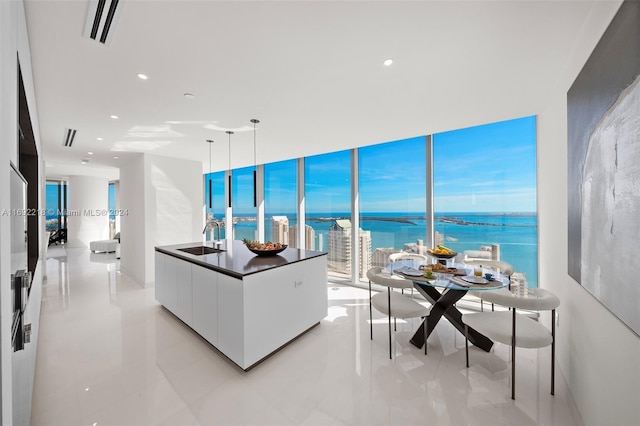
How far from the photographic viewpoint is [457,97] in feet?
8.37

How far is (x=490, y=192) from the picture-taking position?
3.58 metres

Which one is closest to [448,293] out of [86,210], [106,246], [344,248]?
[344,248]

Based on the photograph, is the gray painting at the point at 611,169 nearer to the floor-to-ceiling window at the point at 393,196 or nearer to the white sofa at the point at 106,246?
the floor-to-ceiling window at the point at 393,196

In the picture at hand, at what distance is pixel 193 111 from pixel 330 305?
3237 millimetres

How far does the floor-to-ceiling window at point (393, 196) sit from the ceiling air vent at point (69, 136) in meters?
4.49

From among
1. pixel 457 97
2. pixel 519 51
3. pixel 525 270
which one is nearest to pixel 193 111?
pixel 457 97

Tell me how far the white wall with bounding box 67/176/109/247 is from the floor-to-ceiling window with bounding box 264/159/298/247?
24.8 ft

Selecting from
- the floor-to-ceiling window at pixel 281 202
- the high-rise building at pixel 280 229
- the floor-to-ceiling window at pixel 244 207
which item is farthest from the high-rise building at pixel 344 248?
the floor-to-ceiling window at pixel 244 207

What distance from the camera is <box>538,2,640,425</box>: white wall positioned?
4.10 ft

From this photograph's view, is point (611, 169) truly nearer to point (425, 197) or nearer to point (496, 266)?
point (496, 266)

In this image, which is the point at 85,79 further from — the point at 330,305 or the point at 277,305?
the point at 330,305

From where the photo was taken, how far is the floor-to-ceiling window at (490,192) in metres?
3.30

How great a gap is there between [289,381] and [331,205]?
11.8 feet

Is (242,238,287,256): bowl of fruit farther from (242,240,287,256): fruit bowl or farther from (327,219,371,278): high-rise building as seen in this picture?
(327,219,371,278): high-rise building
